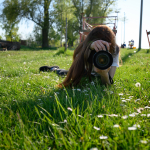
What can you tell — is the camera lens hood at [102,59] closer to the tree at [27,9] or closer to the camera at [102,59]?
the camera at [102,59]

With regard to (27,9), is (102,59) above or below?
below

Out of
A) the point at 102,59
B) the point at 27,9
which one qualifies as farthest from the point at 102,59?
the point at 27,9

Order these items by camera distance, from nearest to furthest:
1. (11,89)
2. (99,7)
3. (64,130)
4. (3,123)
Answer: (64,130) → (3,123) → (11,89) → (99,7)

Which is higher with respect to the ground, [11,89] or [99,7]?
[99,7]

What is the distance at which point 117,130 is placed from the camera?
1.05 meters

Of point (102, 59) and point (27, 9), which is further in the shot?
point (27, 9)

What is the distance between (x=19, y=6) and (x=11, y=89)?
849 inches

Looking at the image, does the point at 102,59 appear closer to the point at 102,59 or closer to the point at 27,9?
the point at 102,59

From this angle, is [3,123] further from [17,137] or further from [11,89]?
[11,89]

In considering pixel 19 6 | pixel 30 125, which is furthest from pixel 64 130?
pixel 19 6

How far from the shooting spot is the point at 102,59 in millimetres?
1877

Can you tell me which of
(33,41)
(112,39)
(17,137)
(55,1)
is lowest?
(17,137)

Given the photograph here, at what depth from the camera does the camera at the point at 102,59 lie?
184cm

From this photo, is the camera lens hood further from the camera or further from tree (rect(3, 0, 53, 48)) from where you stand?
tree (rect(3, 0, 53, 48))
